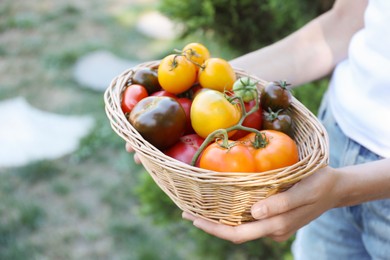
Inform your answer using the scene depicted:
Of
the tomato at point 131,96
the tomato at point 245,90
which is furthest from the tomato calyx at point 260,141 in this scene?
the tomato at point 131,96

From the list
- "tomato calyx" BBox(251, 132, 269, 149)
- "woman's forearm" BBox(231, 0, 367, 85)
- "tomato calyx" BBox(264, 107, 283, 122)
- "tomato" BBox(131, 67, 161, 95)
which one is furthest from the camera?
"woman's forearm" BBox(231, 0, 367, 85)

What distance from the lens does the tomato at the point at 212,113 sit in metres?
1.13

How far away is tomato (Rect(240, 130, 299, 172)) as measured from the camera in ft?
3.51

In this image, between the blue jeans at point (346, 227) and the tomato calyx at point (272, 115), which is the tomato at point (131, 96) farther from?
the blue jeans at point (346, 227)

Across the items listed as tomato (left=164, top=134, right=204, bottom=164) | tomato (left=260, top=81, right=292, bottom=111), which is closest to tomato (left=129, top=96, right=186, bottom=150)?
tomato (left=164, top=134, right=204, bottom=164)

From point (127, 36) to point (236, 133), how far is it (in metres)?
3.27

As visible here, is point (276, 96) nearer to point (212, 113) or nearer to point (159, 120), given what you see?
point (212, 113)

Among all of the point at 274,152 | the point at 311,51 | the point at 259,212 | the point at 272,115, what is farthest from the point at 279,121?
the point at 311,51

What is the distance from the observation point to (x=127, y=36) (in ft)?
14.1

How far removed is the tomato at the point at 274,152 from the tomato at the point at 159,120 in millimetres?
186

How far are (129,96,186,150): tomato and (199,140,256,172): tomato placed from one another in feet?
0.40

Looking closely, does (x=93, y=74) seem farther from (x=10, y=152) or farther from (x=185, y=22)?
(x=185, y=22)

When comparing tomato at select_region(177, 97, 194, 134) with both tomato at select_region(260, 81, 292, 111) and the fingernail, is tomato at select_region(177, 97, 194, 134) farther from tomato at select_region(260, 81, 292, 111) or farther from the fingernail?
the fingernail

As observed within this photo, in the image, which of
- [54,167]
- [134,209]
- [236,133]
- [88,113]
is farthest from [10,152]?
[236,133]
